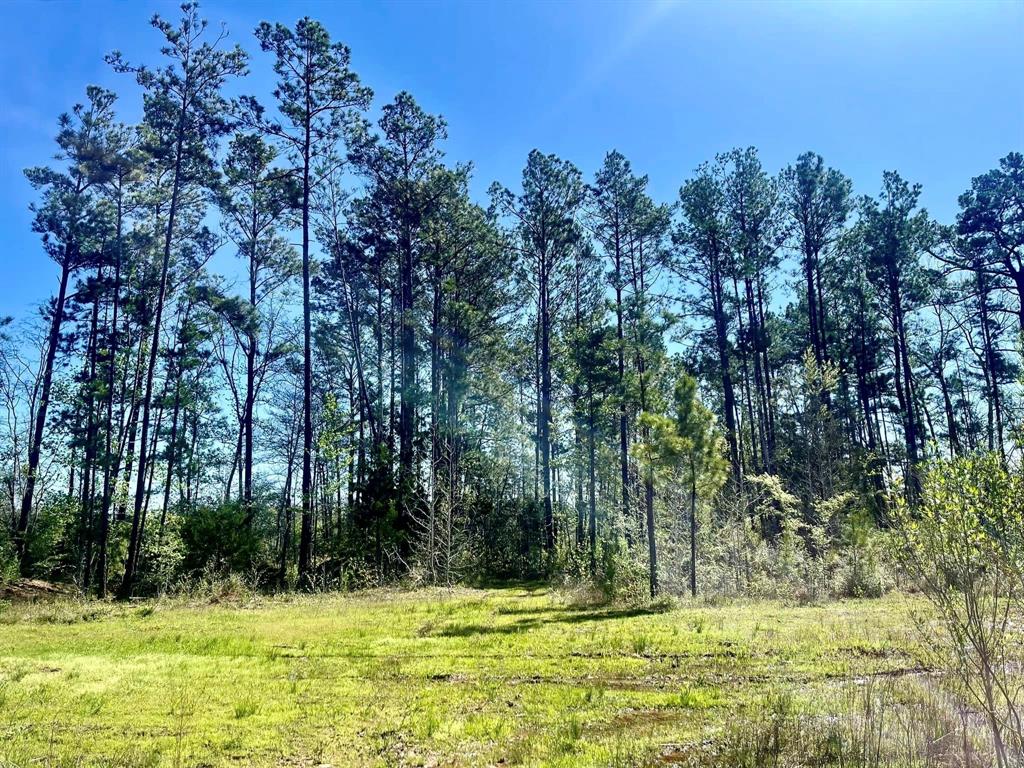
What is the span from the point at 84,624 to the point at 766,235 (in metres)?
27.8

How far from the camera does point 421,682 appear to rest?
764cm

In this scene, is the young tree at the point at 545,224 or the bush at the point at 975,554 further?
the young tree at the point at 545,224

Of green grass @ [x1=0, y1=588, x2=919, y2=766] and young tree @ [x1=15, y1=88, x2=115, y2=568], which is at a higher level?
young tree @ [x1=15, y1=88, x2=115, y2=568]

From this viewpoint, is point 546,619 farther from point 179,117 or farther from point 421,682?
point 179,117

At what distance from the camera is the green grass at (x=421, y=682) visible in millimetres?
5273

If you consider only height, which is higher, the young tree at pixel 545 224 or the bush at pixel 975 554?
the young tree at pixel 545 224

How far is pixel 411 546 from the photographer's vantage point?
23812 mm

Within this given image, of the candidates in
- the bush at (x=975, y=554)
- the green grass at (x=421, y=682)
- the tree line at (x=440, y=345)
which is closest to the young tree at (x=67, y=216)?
the tree line at (x=440, y=345)

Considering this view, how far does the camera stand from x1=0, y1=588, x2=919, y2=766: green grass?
17.3 feet

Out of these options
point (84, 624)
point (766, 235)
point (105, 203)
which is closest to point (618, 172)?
point (766, 235)

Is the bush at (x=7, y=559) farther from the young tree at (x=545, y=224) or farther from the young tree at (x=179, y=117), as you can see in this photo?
the young tree at (x=545, y=224)

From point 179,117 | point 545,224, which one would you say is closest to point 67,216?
point 179,117

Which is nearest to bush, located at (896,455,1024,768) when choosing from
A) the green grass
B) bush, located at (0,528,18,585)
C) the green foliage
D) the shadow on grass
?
the green grass

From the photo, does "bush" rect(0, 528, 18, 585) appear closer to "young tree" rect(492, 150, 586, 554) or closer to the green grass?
the green grass
